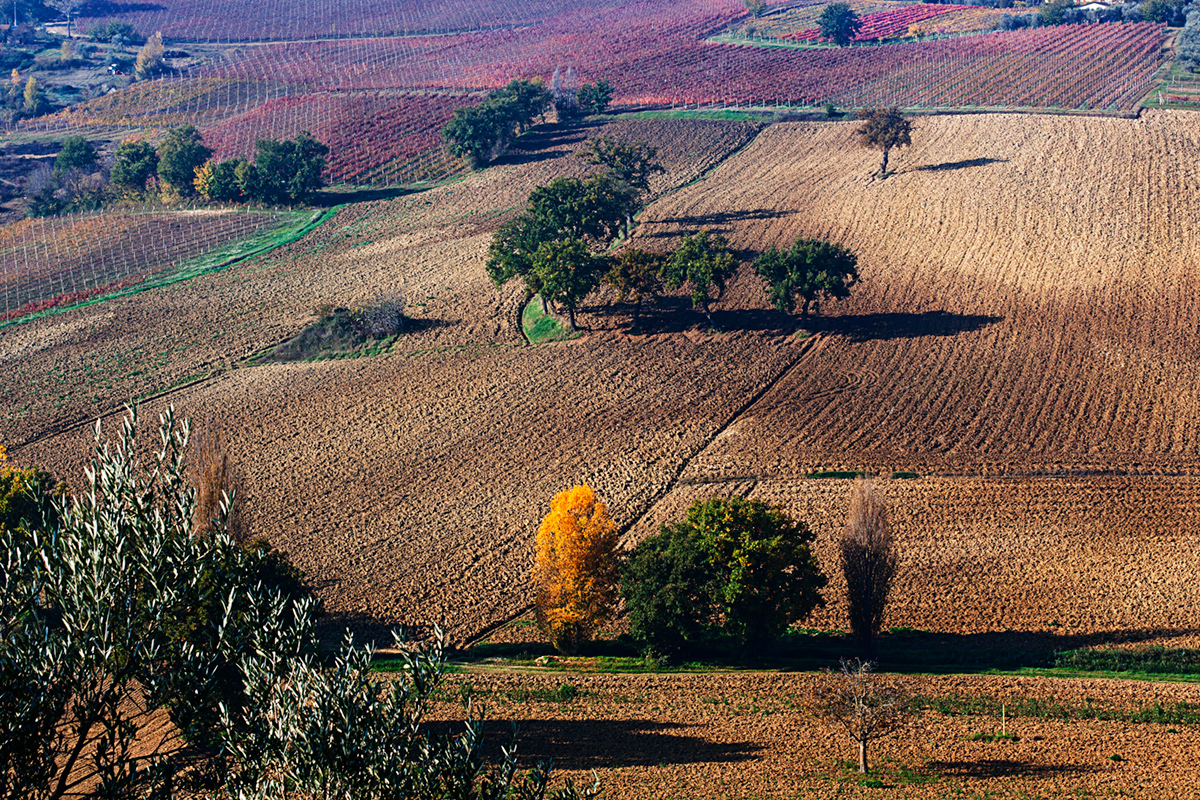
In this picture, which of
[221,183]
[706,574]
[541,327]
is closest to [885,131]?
[541,327]

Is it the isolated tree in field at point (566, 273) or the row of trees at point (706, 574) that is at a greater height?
the isolated tree in field at point (566, 273)

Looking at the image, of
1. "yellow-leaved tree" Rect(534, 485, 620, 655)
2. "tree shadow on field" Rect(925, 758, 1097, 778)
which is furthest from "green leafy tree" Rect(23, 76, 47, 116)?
"tree shadow on field" Rect(925, 758, 1097, 778)

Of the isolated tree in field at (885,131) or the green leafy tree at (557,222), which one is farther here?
the isolated tree in field at (885,131)

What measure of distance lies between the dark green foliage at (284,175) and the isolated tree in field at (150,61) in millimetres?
80774

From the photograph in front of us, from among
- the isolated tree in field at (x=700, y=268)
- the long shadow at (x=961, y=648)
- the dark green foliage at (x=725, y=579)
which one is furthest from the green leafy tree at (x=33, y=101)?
the long shadow at (x=961, y=648)

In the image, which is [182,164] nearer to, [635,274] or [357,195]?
[357,195]

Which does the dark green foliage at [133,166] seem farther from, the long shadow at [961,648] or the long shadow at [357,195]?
the long shadow at [961,648]

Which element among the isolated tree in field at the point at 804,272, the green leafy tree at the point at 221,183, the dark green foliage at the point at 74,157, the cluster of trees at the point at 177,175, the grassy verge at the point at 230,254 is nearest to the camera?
the isolated tree in field at the point at 804,272

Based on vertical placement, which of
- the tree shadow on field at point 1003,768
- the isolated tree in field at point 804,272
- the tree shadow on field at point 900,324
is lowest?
the tree shadow on field at point 1003,768

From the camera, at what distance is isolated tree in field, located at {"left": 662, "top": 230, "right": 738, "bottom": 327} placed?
2763 inches

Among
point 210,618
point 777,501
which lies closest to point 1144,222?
point 777,501

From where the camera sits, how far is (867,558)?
38812mm

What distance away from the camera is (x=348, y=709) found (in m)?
18.0

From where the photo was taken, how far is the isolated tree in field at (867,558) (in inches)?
1521
